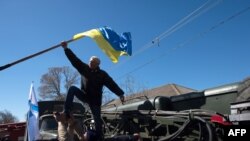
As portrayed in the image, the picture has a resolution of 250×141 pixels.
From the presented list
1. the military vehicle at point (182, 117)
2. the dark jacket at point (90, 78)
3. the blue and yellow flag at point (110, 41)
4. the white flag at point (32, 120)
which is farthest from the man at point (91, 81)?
the blue and yellow flag at point (110, 41)

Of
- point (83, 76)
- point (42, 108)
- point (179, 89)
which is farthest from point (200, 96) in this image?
point (179, 89)

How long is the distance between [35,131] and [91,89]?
135 cm

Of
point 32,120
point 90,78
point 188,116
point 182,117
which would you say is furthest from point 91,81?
point 188,116

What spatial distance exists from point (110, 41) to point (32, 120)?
8.85ft

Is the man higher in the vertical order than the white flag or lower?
higher

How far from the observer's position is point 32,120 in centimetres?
763

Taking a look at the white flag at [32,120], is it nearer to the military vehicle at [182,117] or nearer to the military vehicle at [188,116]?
the military vehicle at [182,117]

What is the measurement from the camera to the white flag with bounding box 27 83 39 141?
7.47 meters

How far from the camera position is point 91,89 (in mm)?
7684

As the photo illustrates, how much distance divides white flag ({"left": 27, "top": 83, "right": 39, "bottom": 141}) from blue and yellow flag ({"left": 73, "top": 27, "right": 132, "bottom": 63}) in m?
1.72

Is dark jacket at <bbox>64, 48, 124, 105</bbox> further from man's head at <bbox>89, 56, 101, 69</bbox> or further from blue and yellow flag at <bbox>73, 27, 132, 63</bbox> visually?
blue and yellow flag at <bbox>73, 27, 132, 63</bbox>

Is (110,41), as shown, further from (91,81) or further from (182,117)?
(182,117)

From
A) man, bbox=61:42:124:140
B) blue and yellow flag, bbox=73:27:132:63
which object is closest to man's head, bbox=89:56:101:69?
man, bbox=61:42:124:140

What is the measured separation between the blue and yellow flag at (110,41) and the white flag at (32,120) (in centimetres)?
172
